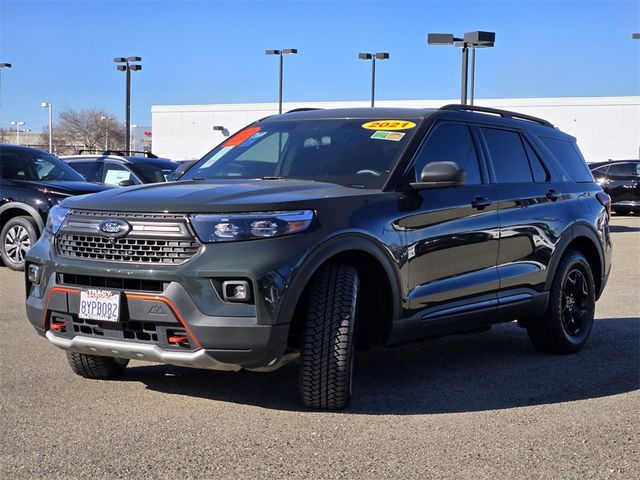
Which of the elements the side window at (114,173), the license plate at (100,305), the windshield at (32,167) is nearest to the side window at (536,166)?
the license plate at (100,305)

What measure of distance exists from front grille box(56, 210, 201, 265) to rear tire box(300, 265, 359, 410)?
0.73 m

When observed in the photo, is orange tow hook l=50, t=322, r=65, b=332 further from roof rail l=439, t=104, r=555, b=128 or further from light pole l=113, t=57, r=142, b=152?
light pole l=113, t=57, r=142, b=152

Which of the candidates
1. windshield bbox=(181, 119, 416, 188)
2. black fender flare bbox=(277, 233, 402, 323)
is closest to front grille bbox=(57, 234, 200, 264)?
black fender flare bbox=(277, 233, 402, 323)

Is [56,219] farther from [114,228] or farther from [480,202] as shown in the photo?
[480,202]

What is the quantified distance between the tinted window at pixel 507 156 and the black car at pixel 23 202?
20.7 feet

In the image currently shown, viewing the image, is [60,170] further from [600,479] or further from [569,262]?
[600,479]

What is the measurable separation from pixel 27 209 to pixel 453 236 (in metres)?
7.45

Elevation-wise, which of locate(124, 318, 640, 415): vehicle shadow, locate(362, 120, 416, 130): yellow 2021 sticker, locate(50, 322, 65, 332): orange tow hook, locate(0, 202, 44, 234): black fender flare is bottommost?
locate(124, 318, 640, 415): vehicle shadow

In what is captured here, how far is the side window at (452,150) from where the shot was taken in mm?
5930

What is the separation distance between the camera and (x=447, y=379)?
240 inches

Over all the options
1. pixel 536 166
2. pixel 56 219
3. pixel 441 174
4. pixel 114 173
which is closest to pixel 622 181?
pixel 114 173

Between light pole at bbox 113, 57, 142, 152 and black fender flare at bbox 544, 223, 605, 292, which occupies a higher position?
light pole at bbox 113, 57, 142, 152

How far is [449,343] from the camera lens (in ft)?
24.7

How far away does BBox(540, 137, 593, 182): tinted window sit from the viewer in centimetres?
750
